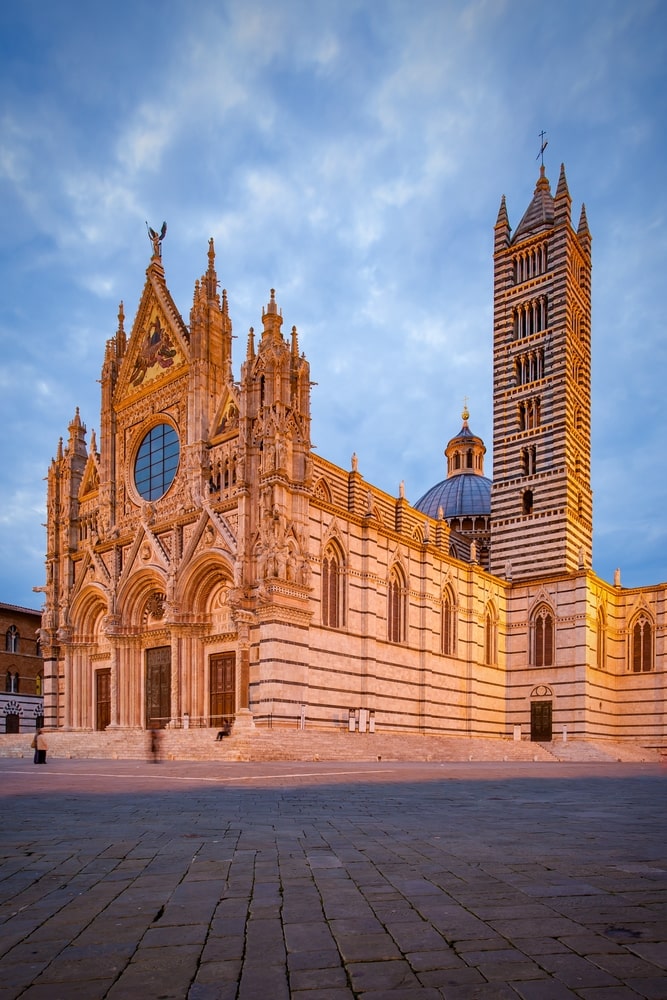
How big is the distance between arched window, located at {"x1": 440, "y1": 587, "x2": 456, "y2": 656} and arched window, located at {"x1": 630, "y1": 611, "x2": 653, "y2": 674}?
12336 mm

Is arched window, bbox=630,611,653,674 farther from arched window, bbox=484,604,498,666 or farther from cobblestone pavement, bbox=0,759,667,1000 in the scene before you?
cobblestone pavement, bbox=0,759,667,1000

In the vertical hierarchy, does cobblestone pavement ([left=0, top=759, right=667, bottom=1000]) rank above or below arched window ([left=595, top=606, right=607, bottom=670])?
above

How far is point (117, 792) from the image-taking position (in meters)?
13.6

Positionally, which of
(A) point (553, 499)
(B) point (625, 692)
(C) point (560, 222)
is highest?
(C) point (560, 222)

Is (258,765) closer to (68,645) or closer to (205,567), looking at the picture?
(205,567)

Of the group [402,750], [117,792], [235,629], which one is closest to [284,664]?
[235,629]

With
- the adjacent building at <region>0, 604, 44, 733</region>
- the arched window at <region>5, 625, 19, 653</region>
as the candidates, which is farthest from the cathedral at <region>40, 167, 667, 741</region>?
the arched window at <region>5, 625, 19, 653</region>

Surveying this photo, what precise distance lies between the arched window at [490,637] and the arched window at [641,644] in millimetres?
8455

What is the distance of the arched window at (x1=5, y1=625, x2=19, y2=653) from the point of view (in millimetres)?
52000

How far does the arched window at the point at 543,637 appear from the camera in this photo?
42.6 m

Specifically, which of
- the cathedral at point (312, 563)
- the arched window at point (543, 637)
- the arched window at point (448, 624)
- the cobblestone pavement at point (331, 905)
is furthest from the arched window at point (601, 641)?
the cobblestone pavement at point (331, 905)

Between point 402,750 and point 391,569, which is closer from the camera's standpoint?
point 402,750

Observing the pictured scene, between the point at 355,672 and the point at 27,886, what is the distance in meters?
26.9

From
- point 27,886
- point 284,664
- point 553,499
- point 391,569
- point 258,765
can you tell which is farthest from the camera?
point 553,499
